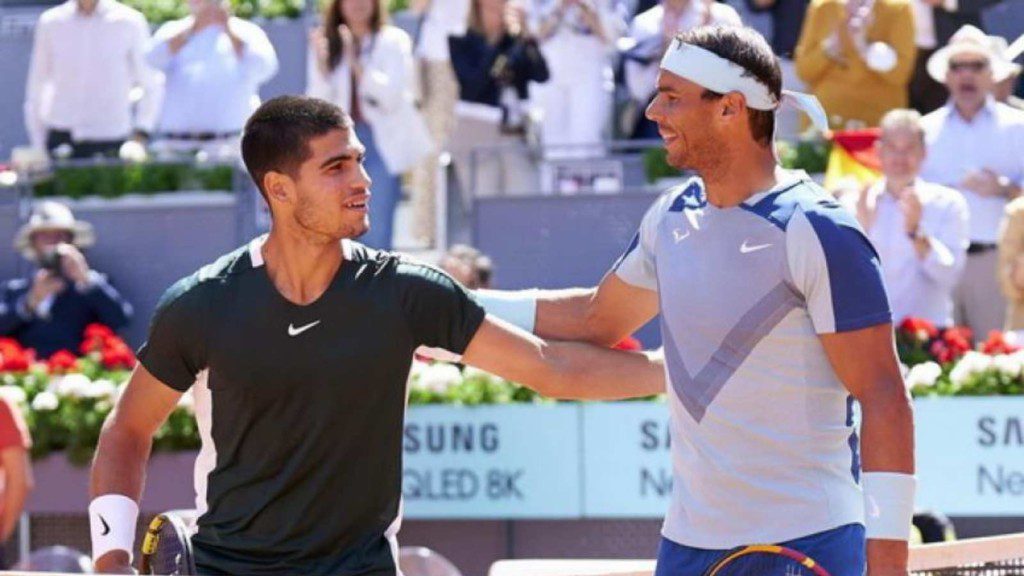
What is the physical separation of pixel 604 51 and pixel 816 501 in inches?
341

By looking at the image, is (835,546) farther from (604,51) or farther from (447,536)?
(604,51)

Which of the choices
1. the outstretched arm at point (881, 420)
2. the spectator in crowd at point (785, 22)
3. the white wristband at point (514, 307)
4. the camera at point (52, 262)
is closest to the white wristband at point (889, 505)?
the outstretched arm at point (881, 420)

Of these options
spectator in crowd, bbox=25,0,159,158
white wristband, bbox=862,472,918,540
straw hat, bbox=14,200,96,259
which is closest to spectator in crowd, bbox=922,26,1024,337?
straw hat, bbox=14,200,96,259

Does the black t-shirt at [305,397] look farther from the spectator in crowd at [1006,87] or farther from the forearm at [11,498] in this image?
the spectator in crowd at [1006,87]

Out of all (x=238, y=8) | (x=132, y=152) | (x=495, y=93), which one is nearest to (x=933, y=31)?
(x=495, y=93)

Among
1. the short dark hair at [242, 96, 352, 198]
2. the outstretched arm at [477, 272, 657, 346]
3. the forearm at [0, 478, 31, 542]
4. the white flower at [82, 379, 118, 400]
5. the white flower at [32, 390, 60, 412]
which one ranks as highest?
the short dark hair at [242, 96, 352, 198]

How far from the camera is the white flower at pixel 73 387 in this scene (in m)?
10.8

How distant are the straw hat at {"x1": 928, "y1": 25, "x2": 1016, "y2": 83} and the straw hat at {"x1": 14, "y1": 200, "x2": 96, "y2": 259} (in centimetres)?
474

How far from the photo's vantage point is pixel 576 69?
526 inches

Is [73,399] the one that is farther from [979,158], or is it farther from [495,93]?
[979,158]

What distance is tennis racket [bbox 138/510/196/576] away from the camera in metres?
5.00

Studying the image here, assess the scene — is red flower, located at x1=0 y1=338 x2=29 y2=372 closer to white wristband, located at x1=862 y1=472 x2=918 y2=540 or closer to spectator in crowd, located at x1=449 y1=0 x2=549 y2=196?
spectator in crowd, located at x1=449 y1=0 x2=549 y2=196

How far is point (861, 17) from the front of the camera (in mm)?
12438

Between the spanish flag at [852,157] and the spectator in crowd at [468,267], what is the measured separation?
1.77 meters
